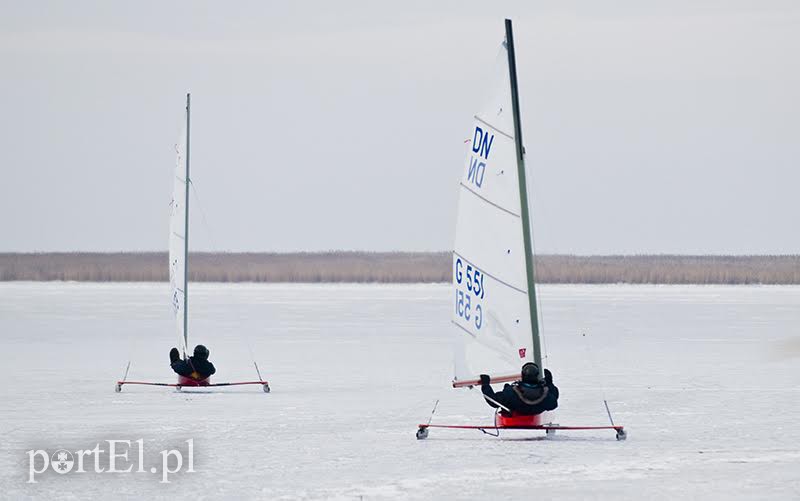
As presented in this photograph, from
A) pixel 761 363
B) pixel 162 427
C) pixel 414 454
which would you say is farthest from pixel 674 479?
pixel 761 363

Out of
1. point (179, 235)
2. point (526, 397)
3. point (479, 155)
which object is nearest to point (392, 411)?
point (526, 397)

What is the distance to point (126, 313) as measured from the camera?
35.5m

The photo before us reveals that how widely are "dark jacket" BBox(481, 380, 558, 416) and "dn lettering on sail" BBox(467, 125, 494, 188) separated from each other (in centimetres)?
186

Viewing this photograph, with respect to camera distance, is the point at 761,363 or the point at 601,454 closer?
the point at 601,454

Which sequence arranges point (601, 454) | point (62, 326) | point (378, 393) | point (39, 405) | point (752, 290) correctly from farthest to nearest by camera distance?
point (752, 290)
point (62, 326)
point (378, 393)
point (39, 405)
point (601, 454)

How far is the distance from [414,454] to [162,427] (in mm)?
2931

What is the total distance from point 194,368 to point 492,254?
5908 mm

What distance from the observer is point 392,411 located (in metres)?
15.2

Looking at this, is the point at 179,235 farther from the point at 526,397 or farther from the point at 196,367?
the point at 526,397

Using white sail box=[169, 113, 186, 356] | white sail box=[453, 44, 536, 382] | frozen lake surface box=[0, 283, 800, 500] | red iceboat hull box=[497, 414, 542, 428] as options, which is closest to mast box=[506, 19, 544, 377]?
white sail box=[453, 44, 536, 382]

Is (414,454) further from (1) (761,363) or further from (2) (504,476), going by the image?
Result: (1) (761,363)

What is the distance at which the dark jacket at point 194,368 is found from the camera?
688 inches

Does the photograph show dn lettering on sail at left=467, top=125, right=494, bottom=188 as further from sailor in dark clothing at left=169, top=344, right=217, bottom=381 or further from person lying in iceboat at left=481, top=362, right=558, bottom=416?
sailor in dark clothing at left=169, top=344, right=217, bottom=381

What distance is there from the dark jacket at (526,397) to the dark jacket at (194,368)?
562 centimetres
